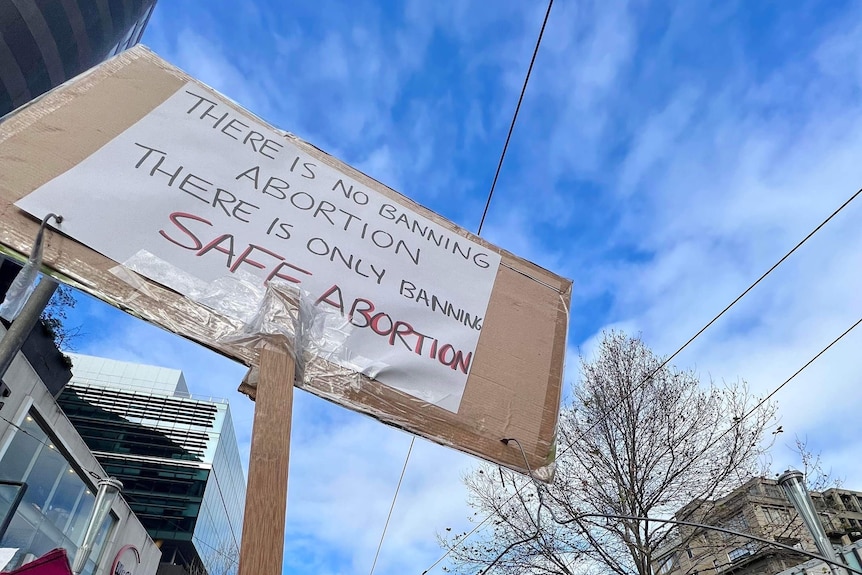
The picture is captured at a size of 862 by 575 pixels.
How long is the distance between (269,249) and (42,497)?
39.9 ft

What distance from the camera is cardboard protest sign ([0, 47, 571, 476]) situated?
1629 millimetres

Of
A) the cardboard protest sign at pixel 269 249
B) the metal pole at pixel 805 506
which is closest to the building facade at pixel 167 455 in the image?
the metal pole at pixel 805 506

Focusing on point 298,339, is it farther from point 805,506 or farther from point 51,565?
point 805,506

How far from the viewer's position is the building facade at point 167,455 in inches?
1698

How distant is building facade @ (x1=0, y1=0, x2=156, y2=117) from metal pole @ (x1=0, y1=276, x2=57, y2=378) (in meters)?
23.1

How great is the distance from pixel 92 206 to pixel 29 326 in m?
2.62

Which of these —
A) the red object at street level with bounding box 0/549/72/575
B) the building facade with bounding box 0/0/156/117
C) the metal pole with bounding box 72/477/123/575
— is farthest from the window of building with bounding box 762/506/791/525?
the building facade with bounding box 0/0/156/117

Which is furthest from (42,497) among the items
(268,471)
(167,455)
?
(167,455)

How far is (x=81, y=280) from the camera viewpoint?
5.02 feet

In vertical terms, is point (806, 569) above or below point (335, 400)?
above

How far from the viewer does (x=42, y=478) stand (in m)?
10.5

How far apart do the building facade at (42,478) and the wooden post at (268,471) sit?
27.0 feet

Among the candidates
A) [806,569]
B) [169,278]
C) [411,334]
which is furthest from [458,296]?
[806,569]

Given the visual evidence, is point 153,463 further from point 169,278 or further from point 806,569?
point 169,278
